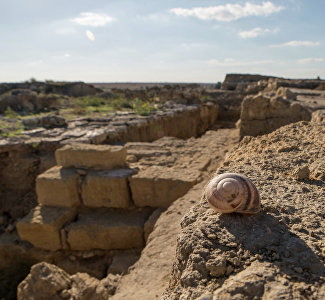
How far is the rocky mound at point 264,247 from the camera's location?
1059 millimetres

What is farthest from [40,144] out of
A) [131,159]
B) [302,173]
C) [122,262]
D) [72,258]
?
[302,173]

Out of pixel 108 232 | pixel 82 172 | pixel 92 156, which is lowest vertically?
pixel 108 232

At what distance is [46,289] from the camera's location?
281 cm

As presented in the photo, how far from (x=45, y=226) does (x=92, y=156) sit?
1.24m

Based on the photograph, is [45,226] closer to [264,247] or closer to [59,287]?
[59,287]

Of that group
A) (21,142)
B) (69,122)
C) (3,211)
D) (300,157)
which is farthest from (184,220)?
(69,122)

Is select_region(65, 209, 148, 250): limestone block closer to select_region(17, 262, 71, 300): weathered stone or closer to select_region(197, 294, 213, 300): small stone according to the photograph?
select_region(17, 262, 71, 300): weathered stone

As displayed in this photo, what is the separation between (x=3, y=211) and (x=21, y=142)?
1.56m

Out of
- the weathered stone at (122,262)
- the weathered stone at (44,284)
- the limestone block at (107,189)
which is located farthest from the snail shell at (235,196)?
the limestone block at (107,189)

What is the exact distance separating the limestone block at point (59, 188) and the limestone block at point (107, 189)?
158mm

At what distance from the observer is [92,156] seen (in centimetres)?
446

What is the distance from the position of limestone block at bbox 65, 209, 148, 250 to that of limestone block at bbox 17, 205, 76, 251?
0.55ft

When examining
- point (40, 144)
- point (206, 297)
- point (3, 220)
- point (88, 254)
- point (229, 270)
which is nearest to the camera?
point (206, 297)

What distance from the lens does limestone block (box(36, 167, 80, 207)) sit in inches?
169
